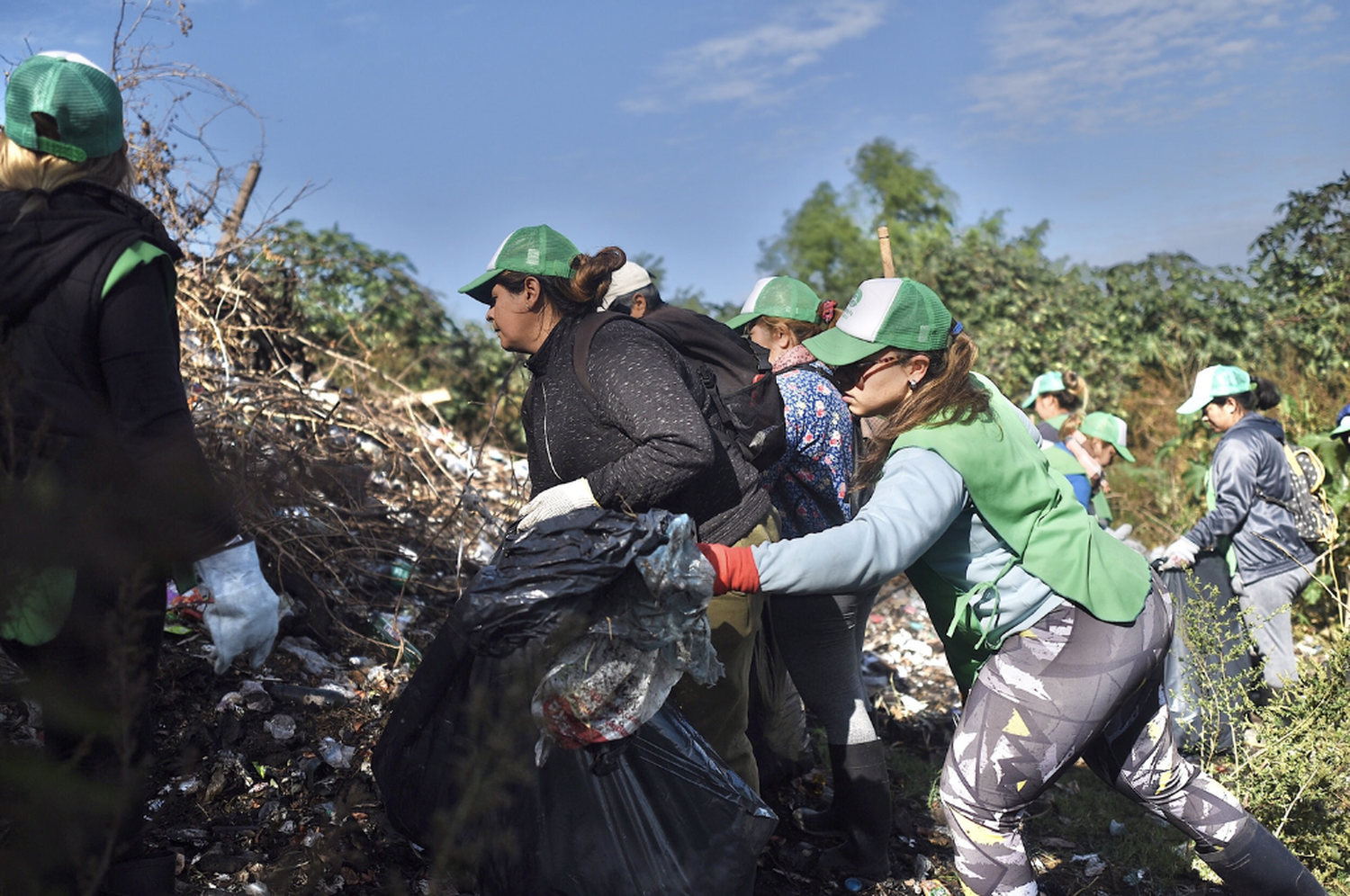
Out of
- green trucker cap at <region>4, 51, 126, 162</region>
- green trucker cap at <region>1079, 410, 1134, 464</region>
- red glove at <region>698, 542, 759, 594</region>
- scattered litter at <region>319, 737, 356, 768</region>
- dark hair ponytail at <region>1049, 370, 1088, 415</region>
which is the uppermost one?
green trucker cap at <region>4, 51, 126, 162</region>

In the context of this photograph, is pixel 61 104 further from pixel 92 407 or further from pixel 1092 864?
pixel 1092 864

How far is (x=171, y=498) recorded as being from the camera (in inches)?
72.2

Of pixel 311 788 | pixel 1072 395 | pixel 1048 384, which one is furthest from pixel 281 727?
pixel 1072 395

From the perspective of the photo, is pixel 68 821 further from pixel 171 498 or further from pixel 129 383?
pixel 129 383

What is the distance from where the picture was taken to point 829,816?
333 cm

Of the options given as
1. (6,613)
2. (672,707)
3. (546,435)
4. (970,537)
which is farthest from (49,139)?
(970,537)

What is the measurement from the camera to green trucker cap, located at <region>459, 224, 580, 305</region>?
2.59 metres

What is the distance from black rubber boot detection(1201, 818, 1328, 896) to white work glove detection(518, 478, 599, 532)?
1701mm

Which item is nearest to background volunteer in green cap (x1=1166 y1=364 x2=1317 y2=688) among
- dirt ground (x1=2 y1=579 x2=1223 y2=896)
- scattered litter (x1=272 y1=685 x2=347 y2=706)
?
dirt ground (x1=2 y1=579 x2=1223 y2=896)

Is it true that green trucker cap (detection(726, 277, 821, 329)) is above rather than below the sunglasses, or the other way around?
above

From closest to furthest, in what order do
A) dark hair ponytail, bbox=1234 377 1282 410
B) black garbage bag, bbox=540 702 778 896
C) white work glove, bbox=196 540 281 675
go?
black garbage bag, bbox=540 702 778 896 < white work glove, bbox=196 540 281 675 < dark hair ponytail, bbox=1234 377 1282 410

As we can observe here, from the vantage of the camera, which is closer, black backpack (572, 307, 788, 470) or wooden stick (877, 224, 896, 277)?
black backpack (572, 307, 788, 470)

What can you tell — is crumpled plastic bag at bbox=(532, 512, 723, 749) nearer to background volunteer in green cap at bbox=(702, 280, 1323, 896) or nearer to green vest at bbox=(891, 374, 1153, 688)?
background volunteer in green cap at bbox=(702, 280, 1323, 896)

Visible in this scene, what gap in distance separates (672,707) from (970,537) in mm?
780
